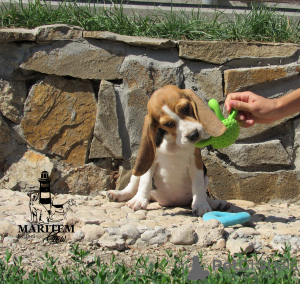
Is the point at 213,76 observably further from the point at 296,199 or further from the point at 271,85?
the point at 296,199

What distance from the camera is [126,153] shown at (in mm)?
4473

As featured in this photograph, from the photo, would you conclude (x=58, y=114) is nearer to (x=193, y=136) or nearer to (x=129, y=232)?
(x=193, y=136)

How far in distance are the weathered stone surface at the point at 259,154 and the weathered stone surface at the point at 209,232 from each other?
159 cm

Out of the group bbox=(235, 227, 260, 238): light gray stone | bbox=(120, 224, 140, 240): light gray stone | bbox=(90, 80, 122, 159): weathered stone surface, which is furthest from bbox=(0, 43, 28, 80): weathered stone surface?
bbox=(235, 227, 260, 238): light gray stone

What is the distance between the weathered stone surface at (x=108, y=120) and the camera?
4.40 m

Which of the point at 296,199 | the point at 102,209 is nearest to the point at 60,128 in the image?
the point at 102,209

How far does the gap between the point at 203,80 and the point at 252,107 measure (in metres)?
1.18

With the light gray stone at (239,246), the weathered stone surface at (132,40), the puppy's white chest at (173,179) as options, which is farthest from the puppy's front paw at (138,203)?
the weathered stone surface at (132,40)

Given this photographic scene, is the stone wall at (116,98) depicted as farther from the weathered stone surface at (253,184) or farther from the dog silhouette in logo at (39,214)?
the dog silhouette in logo at (39,214)

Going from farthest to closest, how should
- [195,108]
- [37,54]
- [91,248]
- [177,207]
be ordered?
[37,54] → [177,207] → [195,108] → [91,248]

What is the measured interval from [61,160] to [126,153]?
711mm

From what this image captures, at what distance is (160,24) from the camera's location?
4793 millimetres

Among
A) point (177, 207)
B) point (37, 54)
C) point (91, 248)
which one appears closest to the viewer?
point (91, 248)

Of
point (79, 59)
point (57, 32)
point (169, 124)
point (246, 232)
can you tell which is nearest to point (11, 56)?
point (57, 32)
